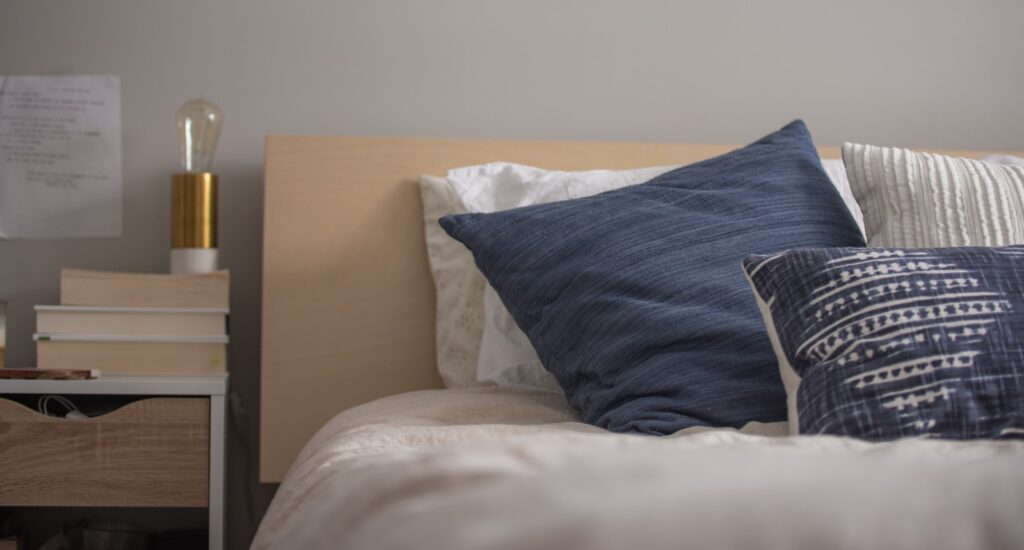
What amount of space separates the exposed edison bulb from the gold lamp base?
40 mm

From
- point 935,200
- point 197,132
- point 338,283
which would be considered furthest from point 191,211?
point 935,200

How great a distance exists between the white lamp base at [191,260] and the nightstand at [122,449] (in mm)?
251

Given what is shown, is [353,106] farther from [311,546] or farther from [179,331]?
[311,546]

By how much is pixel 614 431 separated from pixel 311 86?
1.08 metres

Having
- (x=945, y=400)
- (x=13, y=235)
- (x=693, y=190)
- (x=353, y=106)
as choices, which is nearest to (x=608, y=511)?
(x=945, y=400)

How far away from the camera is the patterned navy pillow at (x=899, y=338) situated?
87 centimetres

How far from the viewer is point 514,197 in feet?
5.17

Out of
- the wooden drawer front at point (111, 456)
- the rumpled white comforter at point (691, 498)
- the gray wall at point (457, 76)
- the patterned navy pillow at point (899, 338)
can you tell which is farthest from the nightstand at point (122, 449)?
the rumpled white comforter at point (691, 498)

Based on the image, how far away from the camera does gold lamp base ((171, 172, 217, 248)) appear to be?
1.70m

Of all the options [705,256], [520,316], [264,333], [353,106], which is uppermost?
[353,106]

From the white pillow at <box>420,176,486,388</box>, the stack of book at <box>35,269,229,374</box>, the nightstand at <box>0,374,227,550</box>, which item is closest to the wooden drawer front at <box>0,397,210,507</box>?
the nightstand at <box>0,374,227,550</box>

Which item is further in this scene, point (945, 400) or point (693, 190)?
point (693, 190)

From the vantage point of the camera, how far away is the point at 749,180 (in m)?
1.34

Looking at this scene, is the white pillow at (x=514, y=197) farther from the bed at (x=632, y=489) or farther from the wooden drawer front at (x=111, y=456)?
the wooden drawer front at (x=111, y=456)
